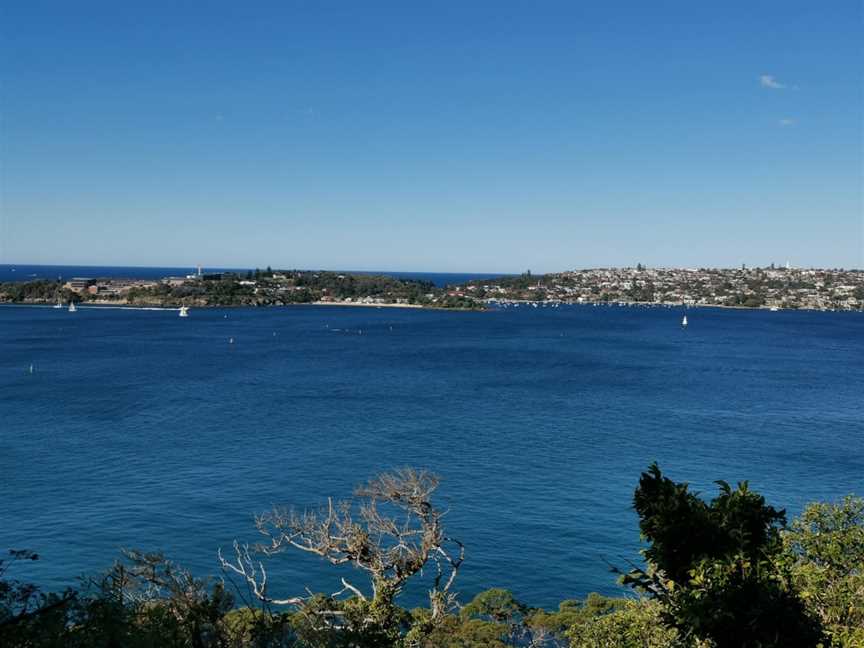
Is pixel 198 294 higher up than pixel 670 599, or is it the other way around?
pixel 198 294

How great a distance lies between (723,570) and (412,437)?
35.1 meters

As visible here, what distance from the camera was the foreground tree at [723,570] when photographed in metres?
9.79

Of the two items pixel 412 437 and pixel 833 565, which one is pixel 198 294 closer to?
pixel 412 437

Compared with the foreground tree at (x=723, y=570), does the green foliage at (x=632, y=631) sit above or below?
below

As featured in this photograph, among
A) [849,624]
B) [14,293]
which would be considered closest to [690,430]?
[849,624]

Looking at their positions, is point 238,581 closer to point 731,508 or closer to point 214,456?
point 214,456

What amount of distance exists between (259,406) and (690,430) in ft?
106

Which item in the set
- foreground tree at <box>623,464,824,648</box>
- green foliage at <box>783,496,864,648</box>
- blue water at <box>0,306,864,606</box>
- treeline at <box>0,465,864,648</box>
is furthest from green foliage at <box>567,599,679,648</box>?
blue water at <box>0,306,864,606</box>

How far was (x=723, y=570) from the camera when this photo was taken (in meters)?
10.3

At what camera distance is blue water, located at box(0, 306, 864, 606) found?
28.0m

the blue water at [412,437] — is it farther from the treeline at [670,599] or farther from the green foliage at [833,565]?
the green foliage at [833,565]

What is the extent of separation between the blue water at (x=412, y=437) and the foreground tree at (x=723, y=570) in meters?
14.0

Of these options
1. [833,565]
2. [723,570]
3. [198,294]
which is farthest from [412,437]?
[198,294]

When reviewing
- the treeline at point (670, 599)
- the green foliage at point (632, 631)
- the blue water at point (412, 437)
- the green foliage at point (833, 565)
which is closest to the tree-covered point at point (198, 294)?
the blue water at point (412, 437)
